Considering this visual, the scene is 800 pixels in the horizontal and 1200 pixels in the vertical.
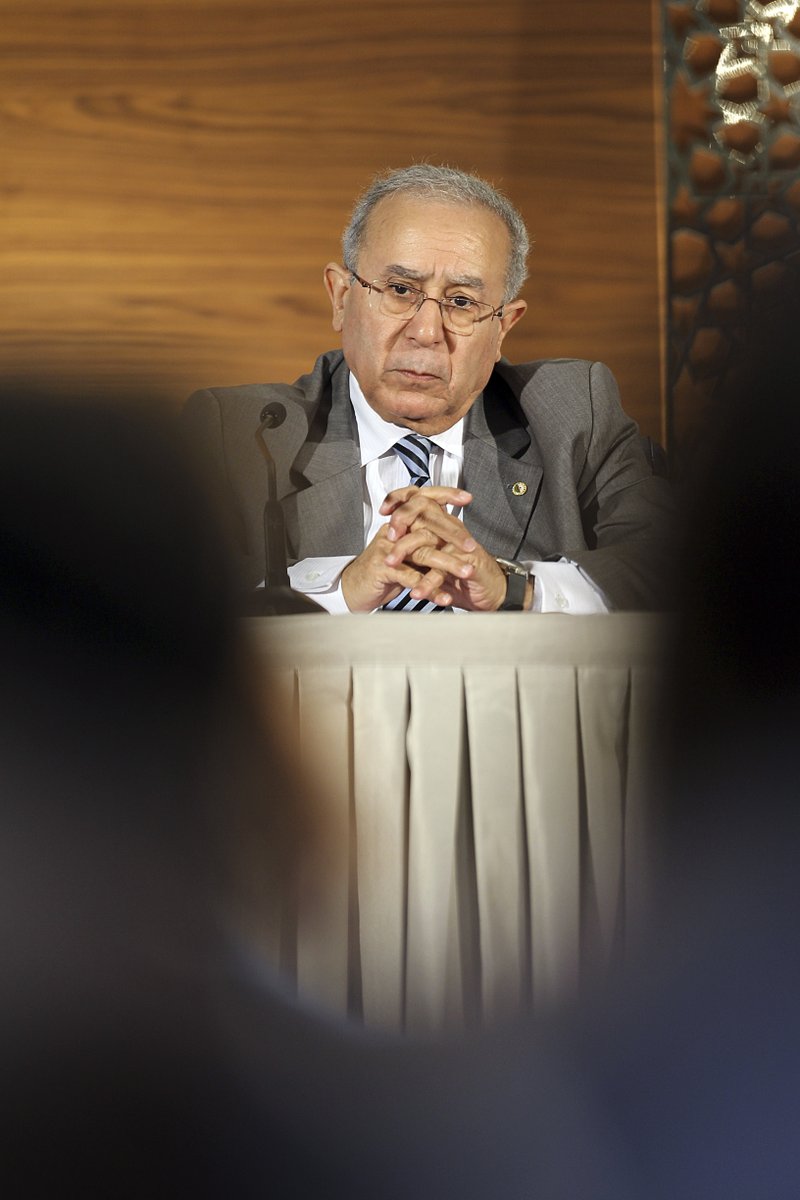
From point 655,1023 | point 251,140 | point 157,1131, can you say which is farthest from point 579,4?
point 157,1131

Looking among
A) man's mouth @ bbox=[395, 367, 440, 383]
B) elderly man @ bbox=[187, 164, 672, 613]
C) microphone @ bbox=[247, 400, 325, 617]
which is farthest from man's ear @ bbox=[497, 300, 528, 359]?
microphone @ bbox=[247, 400, 325, 617]

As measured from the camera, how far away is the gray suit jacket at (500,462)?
4.59ft

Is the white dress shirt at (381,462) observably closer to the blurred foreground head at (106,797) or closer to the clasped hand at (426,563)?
the clasped hand at (426,563)

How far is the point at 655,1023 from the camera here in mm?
794

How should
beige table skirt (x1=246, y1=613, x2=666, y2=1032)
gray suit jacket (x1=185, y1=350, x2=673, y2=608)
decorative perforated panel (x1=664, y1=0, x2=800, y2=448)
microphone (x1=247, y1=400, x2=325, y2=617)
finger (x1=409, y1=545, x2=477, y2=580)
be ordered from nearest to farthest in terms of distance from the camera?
1. beige table skirt (x1=246, y1=613, x2=666, y2=1032)
2. microphone (x1=247, y1=400, x2=325, y2=617)
3. finger (x1=409, y1=545, x2=477, y2=580)
4. gray suit jacket (x1=185, y1=350, x2=673, y2=608)
5. decorative perforated panel (x1=664, y1=0, x2=800, y2=448)

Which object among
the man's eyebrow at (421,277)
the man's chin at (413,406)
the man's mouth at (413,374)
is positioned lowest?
the man's chin at (413,406)

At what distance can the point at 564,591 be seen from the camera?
1183 millimetres

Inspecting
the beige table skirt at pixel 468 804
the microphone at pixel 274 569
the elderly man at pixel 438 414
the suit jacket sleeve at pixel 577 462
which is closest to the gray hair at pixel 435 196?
the elderly man at pixel 438 414

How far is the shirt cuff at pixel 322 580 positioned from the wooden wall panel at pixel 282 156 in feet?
2.58

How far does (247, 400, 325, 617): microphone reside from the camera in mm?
978

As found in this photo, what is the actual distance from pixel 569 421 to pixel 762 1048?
88cm

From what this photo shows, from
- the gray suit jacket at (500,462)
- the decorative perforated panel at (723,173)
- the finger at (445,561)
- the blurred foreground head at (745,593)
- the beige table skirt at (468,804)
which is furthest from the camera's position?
the decorative perforated panel at (723,173)

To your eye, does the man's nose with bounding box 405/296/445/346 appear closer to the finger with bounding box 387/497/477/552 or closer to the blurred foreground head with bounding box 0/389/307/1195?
the finger with bounding box 387/497/477/552

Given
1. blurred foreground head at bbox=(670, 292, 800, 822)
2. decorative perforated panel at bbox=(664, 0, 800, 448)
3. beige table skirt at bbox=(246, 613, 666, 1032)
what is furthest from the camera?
decorative perforated panel at bbox=(664, 0, 800, 448)
